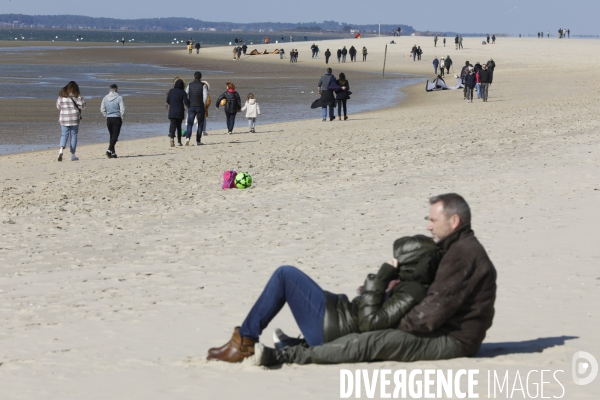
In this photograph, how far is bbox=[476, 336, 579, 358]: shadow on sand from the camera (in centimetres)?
576

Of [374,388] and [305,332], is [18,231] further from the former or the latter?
[374,388]

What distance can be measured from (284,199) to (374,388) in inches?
271

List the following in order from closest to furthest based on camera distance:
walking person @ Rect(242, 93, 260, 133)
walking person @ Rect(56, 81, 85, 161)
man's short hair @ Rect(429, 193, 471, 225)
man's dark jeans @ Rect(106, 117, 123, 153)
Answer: man's short hair @ Rect(429, 193, 471, 225) → walking person @ Rect(56, 81, 85, 161) → man's dark jeans @ Rect(106, 117, 123, 153) → walking person @ Rect(242, 93, 260, 133)

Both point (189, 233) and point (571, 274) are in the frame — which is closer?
point (571, 274)

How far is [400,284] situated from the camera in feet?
17.4

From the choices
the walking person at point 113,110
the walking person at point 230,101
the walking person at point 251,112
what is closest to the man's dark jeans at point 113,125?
the walking person at point 113,110

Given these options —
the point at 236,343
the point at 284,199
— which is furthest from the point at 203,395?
the point at 284,199

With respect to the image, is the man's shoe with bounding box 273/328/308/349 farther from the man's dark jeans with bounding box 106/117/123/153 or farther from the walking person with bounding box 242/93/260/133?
the walking person with bounding box 242/93/260/133

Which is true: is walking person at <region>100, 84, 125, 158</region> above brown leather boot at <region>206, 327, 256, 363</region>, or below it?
above

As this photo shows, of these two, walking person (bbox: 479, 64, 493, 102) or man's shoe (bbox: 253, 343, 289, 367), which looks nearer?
man's shoe (bbox: 253, 343, 289, 367)

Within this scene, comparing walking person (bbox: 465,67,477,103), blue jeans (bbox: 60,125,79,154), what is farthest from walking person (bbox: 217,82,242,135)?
walking person (bbox: 465,67,477,103)

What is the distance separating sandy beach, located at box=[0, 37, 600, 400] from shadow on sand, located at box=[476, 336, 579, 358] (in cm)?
2

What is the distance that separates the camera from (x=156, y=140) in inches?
827

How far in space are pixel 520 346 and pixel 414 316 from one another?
106 cm
